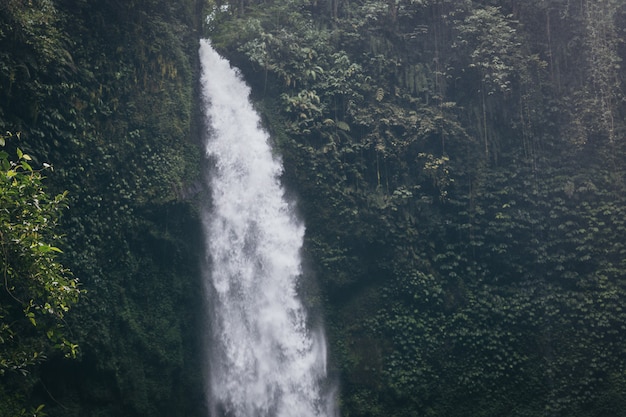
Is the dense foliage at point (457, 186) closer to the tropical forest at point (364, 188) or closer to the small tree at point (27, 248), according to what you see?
the tropical forest at point (364, 188)

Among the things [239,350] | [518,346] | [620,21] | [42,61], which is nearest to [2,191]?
[42,61]

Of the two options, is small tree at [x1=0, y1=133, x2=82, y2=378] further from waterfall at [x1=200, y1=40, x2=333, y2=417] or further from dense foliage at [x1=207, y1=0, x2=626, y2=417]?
dense foliage at [x1=207, y1=0, x2=626, y2=417]

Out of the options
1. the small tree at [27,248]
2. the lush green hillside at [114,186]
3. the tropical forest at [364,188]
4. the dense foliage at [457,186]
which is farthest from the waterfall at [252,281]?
the small tree at [27,248]

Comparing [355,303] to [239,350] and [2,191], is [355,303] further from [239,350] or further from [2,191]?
[2,191]

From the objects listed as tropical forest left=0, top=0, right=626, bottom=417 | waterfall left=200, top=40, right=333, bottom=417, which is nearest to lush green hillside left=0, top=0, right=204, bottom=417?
tropical forest left=0, top=0, right=626, bottom=417

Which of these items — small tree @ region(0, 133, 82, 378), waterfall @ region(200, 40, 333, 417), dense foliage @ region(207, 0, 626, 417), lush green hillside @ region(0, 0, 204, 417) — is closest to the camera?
small tree @ region(0, 133, 82, 378)

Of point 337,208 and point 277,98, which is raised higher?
point 277,98

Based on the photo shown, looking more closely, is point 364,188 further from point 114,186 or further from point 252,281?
point 114,186
